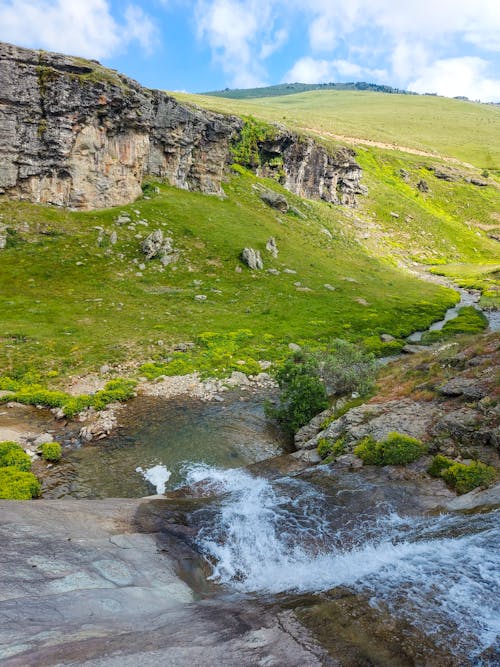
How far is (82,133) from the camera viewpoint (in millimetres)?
58625

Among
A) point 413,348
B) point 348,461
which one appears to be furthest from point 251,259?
point 348,461

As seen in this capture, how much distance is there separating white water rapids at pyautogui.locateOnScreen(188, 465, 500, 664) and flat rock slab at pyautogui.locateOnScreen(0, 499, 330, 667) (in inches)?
95.0

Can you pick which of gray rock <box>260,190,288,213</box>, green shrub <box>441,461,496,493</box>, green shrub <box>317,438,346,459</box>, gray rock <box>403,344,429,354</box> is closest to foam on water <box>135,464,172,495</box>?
green shrub <box>317,438,346,459</box>

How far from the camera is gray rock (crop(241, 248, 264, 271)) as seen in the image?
212ft

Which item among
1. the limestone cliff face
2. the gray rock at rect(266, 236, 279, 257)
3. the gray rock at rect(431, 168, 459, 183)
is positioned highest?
the gray rock at rect(431, 168, 459, 183)

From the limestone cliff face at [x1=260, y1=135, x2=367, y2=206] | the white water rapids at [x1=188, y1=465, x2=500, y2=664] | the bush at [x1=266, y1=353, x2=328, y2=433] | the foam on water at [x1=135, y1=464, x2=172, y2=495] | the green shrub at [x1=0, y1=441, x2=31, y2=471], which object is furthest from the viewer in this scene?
the limestone cliff face at [x1=260, y1=135, x2=367, y2=206]

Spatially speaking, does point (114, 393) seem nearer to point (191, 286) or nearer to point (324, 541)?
point (324, 541)

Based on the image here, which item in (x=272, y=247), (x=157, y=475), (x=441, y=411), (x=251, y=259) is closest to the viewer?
(x=441, y=411)

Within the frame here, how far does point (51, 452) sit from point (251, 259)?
46741mm

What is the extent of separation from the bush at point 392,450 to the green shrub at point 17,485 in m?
17.5

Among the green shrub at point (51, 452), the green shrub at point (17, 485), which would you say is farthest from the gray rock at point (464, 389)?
the green shrub at point (17, 485)

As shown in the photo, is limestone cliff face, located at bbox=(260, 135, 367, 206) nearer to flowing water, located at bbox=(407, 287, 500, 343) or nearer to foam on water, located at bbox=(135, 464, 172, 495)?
flowing water, located at bbox=(407, 287, 500, 343)

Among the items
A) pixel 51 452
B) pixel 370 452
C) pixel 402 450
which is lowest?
pixel 51 452

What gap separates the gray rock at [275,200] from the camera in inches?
3570
